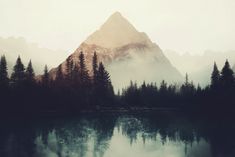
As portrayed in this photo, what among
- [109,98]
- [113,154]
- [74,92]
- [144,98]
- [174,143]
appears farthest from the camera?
[144,98]

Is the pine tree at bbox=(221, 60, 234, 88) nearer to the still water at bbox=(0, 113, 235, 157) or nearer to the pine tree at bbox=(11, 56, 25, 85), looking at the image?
the still water at bbox=(0, 113, 235, 157)

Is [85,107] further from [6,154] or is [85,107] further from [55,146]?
[6,154]

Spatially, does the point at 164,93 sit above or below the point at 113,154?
above

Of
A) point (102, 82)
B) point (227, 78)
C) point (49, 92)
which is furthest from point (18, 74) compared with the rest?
point (227, 78)

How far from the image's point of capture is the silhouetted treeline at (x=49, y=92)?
67.2 metres

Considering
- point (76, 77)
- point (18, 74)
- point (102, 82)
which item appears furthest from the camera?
point (102, 82)

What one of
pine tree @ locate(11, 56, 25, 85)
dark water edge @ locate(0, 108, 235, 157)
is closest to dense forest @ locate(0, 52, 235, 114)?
pine tree @ locate(11, 56, 25, 85)

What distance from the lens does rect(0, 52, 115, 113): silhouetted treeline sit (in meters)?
67.2

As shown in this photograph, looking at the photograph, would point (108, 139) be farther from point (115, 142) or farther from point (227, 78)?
point (227, 78)

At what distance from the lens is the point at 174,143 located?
36.2 meters

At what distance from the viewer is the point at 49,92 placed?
76.1 meters

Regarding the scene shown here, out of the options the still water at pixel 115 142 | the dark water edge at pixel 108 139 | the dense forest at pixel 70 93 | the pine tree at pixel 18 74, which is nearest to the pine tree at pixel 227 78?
the dense forest at pixel 70 93

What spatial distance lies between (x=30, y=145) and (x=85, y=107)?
170 feet

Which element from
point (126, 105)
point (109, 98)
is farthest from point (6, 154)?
point (126, 105)
